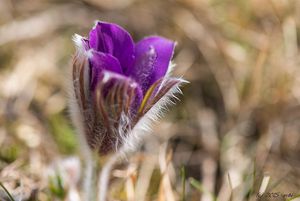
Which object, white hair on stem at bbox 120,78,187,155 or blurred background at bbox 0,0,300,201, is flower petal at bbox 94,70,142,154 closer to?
white hair on stem at bbox 120,78,187,155

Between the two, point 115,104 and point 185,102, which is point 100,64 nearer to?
point 115,104

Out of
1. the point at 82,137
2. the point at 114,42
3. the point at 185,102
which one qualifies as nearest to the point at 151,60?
the point at 114,42

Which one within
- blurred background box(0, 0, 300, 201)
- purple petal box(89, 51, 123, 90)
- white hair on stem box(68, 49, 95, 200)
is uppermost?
purple petal box(89, 51, 123, 90)

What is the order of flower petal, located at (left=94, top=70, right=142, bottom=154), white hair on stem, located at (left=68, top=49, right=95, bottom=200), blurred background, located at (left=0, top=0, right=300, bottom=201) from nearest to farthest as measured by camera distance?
flower petal, located at (left=94, top=70, right=142, bottom=154) → white hair on stem, located at (left=68, top=49, right=95, bottom=200) → blurred background, located at (left=0, top=0, right=300, bottom=201)

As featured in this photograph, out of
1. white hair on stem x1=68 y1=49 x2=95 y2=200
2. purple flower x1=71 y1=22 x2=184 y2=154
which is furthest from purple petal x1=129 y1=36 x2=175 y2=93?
white hair on stem x1=68 y1=49 x2=95 y2=200

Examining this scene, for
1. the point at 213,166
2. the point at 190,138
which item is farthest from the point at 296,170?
the point at 190,138

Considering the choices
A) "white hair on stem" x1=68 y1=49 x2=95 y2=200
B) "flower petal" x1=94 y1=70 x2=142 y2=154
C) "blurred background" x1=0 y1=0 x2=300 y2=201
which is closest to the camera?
"flower petal" x1=94 y1=70 x2=142 y2=154

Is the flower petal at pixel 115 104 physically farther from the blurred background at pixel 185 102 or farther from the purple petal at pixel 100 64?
the blurred background at pixel 185 102
